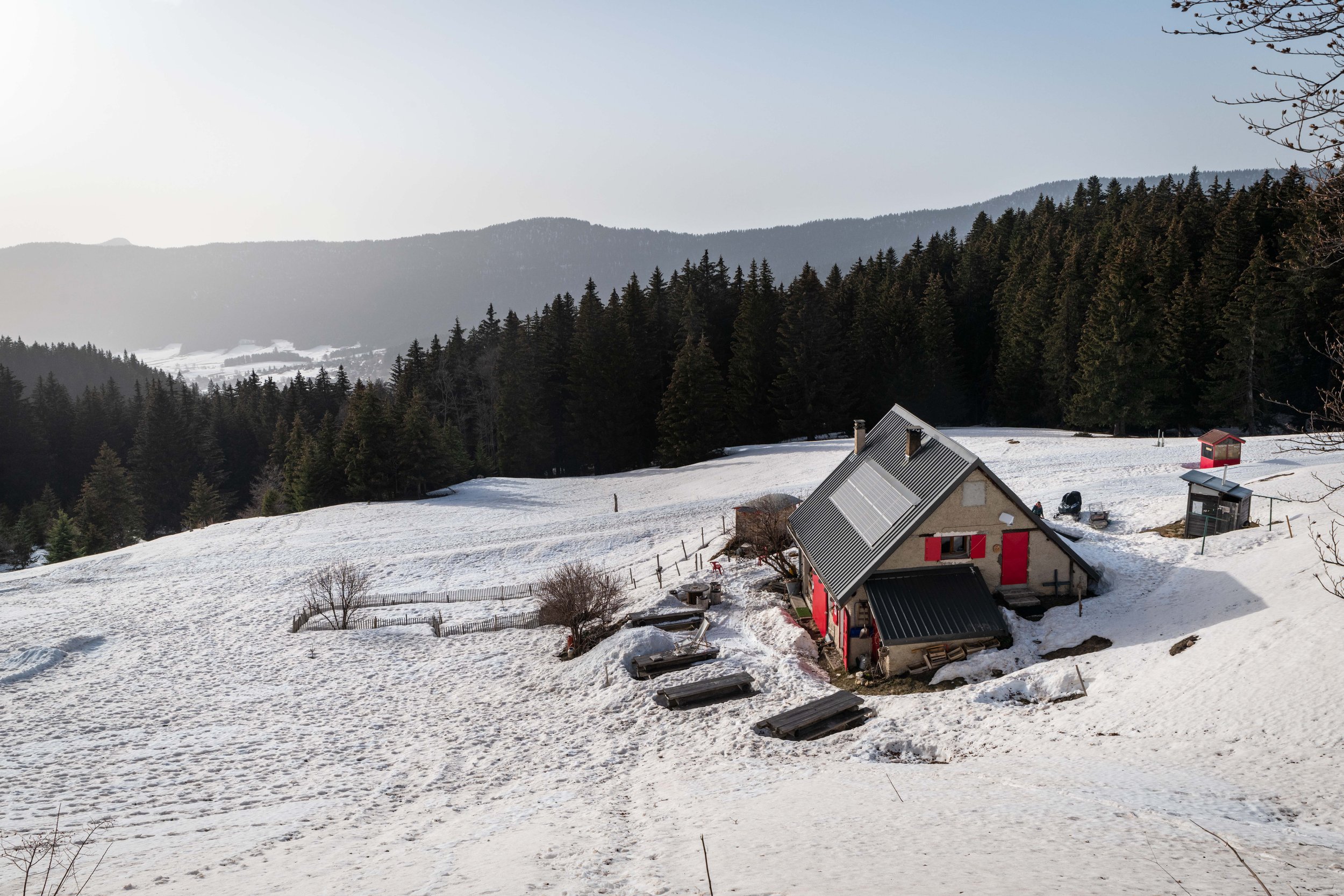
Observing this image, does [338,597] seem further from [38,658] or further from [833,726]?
[833,726]

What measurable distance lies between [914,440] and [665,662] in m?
10.9

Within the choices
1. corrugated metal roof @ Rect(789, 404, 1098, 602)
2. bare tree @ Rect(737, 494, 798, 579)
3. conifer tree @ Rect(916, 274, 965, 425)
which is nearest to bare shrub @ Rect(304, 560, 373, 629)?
bare tree @ Rect(737, 494, 798, 579)

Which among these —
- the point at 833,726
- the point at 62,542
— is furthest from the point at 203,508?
the point at 833,726

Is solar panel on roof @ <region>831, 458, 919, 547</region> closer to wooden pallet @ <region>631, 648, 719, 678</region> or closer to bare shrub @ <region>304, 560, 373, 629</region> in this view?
wooden pallet @ <region>631, 648, 719, 678</region>

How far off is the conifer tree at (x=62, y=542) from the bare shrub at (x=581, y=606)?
54.5 meters

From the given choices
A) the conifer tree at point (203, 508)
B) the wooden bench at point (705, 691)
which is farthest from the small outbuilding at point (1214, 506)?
the conifer tree at point (203, 508)

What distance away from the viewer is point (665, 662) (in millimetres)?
21016

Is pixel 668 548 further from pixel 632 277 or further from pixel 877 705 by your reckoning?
pixel 632 277

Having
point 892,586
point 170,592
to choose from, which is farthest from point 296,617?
point 892,586

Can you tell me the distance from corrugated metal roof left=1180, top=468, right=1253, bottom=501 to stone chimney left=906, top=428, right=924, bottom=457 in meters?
8.15

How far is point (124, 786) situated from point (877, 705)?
16825 mm

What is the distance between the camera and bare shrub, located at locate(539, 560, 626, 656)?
24375 mm

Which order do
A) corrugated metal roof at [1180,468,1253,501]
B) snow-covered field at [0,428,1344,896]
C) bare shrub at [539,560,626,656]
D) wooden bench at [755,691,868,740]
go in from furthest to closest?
1. bare shrub at [539,560,626,656]
2. corrugated metal roof at [1180,468,1253,501]
3. wooden bench at [755,691,868,740]
4. snow-covered field at [0,428,1344,896]

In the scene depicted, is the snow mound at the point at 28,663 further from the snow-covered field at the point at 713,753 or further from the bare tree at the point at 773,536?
the bare tree at the point at 773,536
